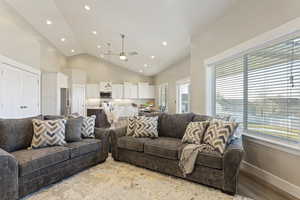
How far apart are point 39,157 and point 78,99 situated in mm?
7488

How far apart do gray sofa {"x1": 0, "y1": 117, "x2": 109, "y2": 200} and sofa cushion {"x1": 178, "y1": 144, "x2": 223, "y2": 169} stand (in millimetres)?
1927

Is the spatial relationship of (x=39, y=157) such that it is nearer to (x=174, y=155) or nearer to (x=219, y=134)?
(x=174, y=155)

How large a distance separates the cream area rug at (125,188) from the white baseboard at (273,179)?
0.67 m

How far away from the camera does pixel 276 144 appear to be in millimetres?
2523

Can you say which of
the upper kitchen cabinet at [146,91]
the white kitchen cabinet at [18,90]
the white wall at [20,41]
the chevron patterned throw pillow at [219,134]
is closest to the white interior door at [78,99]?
the white wall at [20,41]

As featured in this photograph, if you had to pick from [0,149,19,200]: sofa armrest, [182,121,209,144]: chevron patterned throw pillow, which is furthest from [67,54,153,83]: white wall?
[0,149,19,200]: sofa armrest

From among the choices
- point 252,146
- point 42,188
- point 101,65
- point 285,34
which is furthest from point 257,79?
point 101,65

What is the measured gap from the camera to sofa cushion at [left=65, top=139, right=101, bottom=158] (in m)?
2.90

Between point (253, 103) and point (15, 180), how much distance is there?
368cm

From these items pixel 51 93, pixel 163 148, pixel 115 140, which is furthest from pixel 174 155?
pixel 51 93

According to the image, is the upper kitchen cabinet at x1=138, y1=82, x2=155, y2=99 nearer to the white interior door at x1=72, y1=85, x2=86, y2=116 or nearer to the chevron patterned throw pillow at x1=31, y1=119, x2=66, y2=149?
the white interior door at x1=72, y1=85, x2=86, y2=116

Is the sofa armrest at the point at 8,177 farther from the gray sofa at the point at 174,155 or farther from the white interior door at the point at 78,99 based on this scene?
the white interior door at the point at 78,99

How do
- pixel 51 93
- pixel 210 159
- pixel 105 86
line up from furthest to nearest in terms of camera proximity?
pixel 105 86 → pixel 51 93 → pixel 210 159

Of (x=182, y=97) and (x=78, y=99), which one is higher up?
(x=182, y=97)
